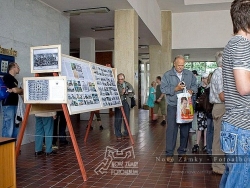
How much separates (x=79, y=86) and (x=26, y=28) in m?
2.50

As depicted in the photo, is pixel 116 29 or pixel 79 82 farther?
pixel 116 29

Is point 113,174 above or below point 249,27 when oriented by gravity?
below

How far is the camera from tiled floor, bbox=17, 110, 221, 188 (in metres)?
3.16

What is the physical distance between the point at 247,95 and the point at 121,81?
4846mm

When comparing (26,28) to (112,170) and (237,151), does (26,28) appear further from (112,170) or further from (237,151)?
(237,151)

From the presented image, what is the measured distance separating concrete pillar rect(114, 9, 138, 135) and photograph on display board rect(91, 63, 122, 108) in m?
0.99

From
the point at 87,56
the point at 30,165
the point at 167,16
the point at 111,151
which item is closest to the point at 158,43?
the point at 167,16

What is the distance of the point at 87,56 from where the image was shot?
32.2ft

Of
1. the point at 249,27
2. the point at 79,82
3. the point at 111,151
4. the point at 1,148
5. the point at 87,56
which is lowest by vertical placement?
the point at 111,151

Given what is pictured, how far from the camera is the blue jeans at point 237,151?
1.35 m

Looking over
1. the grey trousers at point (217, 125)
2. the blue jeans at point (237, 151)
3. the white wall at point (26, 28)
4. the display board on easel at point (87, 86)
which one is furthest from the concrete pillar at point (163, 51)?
the blue jeans at point (237, 151)

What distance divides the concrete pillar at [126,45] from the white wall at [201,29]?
5.62 metres

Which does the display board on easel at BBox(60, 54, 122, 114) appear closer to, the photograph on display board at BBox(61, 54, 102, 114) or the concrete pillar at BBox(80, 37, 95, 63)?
the photograph on display board at BBox(61, 54, 102, 114)

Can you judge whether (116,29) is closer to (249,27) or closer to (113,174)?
(113,174)
